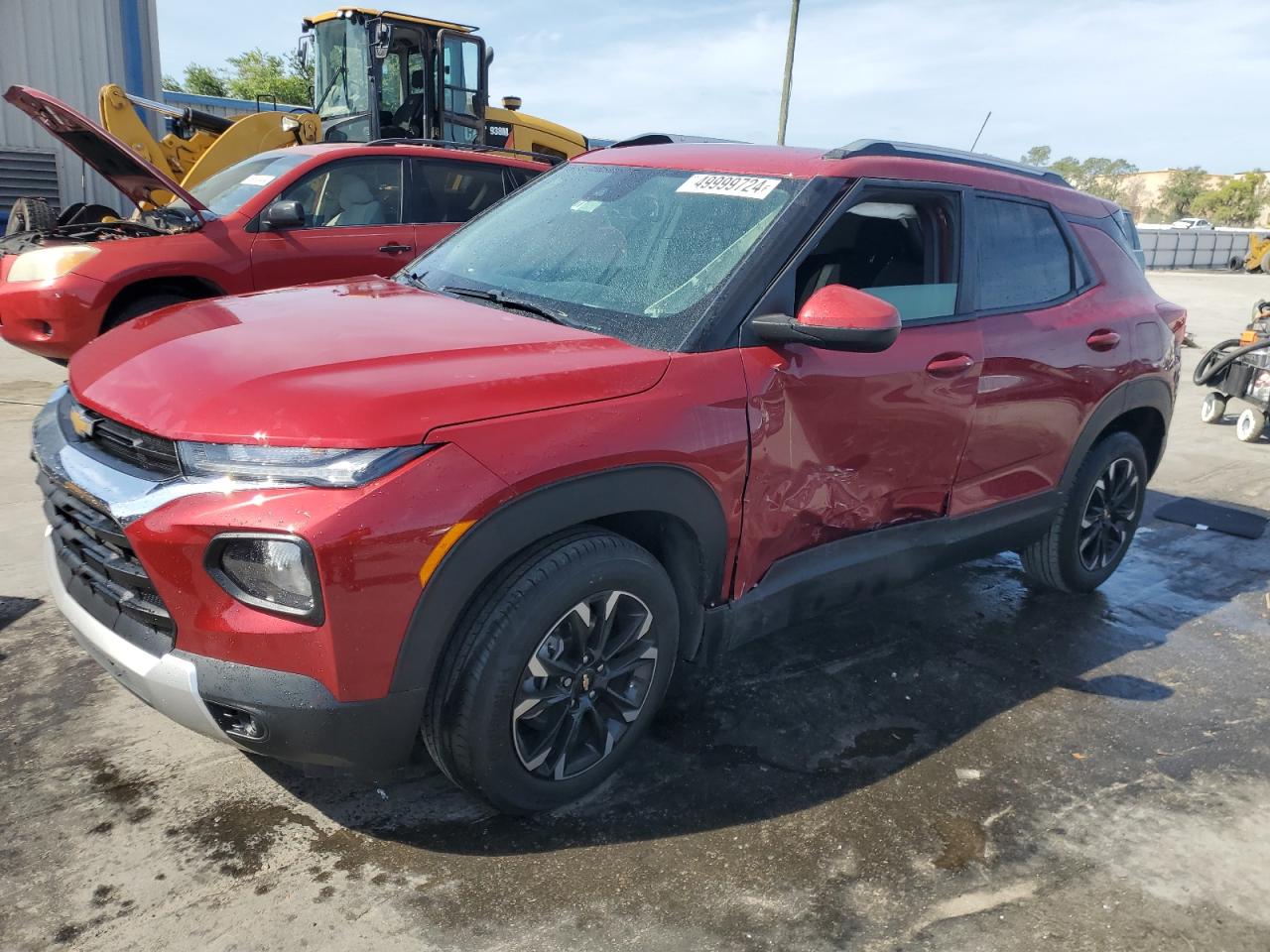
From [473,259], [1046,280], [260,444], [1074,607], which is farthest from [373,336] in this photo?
[1074,607]

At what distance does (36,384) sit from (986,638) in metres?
7.05

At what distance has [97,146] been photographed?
633 centimetres

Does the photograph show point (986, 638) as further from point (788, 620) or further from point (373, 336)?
point (373, 336)

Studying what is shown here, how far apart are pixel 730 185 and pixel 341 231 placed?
4405 mm

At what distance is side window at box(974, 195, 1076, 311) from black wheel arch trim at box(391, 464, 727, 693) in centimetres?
156

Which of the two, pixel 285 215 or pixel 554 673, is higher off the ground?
pixel 285 215

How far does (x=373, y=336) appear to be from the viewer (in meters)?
2.60

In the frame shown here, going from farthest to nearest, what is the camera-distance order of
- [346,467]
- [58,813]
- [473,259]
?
[473,259] < [58,813] < [346,467]

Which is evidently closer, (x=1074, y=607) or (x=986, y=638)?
(x=986, y=638)

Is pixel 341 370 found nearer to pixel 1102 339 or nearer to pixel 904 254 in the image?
pixel 904 254

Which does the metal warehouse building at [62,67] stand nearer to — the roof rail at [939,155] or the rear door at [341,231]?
the rear door at [341,231]

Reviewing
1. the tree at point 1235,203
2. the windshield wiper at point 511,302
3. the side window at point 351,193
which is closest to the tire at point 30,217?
the side window at point 351,193

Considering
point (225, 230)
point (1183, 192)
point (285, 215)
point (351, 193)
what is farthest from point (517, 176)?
point (1183, 192)

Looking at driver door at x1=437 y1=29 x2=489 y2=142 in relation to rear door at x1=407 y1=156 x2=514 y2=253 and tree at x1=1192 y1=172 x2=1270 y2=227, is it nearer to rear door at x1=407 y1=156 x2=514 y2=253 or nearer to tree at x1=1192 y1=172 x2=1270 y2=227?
rear door at x1=407 y1=156 x2=514 y2=253
